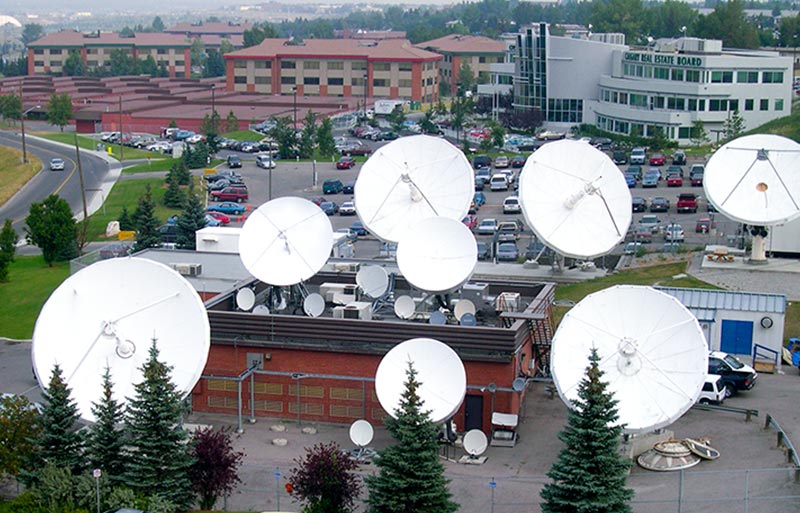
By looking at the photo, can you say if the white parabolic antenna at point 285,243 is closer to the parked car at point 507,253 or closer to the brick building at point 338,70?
the parked car at point 507,253

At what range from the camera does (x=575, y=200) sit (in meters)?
44.6

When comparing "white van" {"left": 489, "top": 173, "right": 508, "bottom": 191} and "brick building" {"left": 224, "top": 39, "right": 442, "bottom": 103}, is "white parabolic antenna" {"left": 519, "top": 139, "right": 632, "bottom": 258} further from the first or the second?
"brick building" {"left": 224, "top": 39, "right": 442, "bottom": 103}

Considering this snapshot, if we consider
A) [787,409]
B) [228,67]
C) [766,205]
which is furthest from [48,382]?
[228,67]

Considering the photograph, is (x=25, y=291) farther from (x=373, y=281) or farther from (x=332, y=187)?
(x=332, y=187)

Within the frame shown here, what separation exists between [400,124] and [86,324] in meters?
80.7

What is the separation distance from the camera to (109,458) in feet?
94.6

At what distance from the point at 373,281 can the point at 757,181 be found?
1830 centimetres

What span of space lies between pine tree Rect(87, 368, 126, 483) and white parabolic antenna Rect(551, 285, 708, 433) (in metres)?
11.3

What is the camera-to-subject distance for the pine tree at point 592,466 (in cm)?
2592

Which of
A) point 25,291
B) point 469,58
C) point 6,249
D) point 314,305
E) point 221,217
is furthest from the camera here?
point 469,58

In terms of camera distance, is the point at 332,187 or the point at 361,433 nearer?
the point at 361,433

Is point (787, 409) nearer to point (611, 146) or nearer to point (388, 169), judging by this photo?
point (388, 169)

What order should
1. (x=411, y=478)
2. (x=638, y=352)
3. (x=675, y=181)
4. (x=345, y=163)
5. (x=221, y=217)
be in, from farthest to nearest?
(x=345, y=163)
(x=675, y=181)
(x=221, y=217)
(x=638, y=352)
(x=411, y=478)

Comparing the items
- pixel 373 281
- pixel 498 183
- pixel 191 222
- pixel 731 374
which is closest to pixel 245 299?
pixel 373 281
